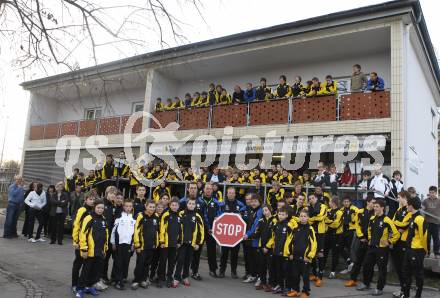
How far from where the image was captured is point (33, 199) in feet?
41.8

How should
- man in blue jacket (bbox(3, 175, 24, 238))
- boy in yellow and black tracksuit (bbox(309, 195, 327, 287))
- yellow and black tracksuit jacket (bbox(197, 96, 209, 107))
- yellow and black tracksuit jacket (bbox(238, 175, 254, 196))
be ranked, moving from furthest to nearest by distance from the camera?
1. yellow and black tracksuit jacket (bbox(197, 96, 209, 107))
2. man in blue jacket (bbox(3, 175, 24, 238))
3. yellow and black tracksuit jacket (bbox(238, 175, 254, 196))
4. boy in yellow and black tracksuit (bbox(309, 195, 327, 287))

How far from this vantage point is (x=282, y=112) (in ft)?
44.4

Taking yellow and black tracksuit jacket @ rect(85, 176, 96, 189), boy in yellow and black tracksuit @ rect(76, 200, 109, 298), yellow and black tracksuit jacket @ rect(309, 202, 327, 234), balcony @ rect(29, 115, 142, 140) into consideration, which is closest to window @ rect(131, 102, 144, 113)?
balcony @ rect(29, 115, 142, 140)

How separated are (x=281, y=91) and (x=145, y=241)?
8.11m

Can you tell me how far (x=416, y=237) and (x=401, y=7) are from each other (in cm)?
723

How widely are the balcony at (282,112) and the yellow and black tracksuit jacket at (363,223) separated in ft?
14.3

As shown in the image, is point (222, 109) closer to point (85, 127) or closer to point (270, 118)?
point (270, 118)

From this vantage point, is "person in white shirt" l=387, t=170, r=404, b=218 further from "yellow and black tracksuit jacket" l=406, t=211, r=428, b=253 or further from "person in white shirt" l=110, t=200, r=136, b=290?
"person in white shirt" l=110, t=200, r=136, b=290

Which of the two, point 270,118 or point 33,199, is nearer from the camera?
point 33,199

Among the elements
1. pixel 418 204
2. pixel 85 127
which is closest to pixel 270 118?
pixel 418 204

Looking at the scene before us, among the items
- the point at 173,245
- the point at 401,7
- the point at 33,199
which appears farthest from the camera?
the point at 33,199

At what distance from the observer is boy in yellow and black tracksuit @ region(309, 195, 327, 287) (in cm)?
822

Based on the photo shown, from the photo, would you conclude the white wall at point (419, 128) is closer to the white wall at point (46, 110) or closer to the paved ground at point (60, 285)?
the paved ground at point (60, 285)

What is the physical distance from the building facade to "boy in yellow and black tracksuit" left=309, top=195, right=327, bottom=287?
3.75 m
